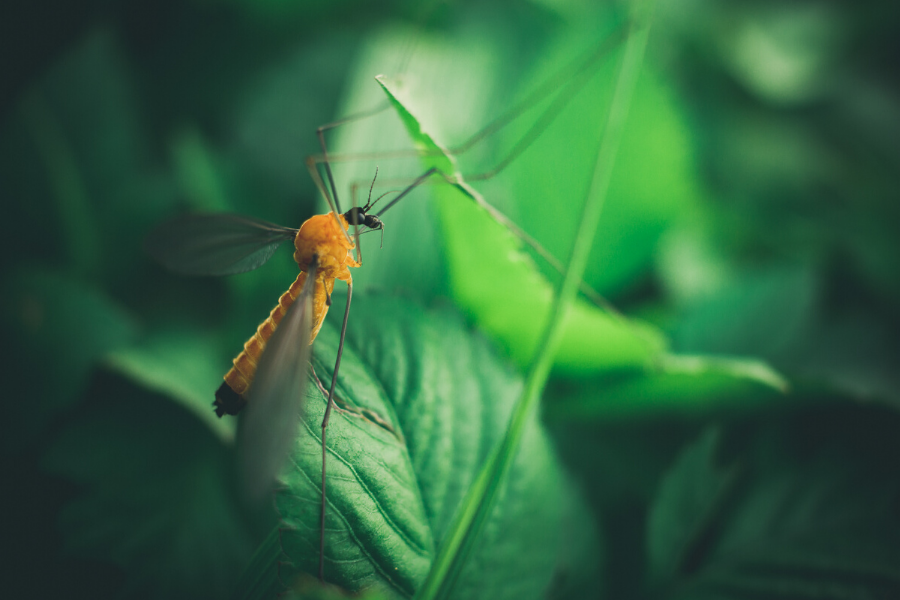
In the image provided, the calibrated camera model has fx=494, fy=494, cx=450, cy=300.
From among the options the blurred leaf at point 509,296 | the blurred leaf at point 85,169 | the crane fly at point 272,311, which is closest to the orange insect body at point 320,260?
the crane fly at point 272,311

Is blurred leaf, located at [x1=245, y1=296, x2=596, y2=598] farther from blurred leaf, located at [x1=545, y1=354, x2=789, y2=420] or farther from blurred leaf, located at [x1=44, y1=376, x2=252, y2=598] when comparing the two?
blurred leaf, located at [x1=44, y1=376, x2=252, y2=598]

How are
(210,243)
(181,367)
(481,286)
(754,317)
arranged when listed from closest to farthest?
(210,243)
(481,286)
(181,367)
(754,317)

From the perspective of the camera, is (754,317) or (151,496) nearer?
(151,496)

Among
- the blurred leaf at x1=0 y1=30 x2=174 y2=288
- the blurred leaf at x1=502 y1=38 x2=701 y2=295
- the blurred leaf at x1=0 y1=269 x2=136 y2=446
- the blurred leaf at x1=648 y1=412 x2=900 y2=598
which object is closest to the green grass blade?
the blurred leaf at x1=502 y1=38 x2=701 y2=295

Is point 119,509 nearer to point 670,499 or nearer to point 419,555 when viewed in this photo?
point 419,555

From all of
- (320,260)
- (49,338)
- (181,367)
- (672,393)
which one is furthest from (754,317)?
(49,338)

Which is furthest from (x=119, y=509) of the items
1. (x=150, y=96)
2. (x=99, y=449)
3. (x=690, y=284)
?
(x=690, y=284)

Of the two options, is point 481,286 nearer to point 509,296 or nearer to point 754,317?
point 509,296

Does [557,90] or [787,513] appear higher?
[557,90]

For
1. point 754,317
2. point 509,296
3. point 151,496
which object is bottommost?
point 151,496
